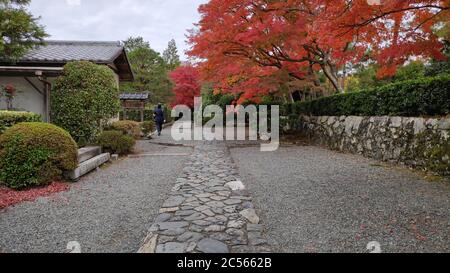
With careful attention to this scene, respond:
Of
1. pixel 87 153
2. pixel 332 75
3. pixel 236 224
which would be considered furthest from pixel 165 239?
pixel 332 75

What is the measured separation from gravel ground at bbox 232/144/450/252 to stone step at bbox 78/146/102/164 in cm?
409

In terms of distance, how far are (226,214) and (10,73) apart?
10794mm

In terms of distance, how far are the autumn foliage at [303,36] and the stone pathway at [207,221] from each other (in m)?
4.29

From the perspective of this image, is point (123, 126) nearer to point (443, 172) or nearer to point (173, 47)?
point (443, 172)

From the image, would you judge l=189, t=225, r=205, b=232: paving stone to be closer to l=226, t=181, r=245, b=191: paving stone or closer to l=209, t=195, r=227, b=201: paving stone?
l=209, t=195, r=227, b=201: paving stone

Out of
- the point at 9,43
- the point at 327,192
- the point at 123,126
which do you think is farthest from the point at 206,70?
the point at 327,192

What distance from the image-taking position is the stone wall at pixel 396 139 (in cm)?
628

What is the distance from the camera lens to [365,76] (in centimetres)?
2014

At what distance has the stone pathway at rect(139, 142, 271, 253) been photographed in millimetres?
3230

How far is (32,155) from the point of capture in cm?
549

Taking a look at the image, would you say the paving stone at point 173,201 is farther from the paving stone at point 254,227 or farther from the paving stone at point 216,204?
the paving stone at point 254,227

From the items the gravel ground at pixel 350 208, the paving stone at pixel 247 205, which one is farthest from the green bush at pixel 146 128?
the paving stone at pixel 247 205

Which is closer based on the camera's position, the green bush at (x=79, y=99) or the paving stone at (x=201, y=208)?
the paving stone at (x=201, y=208)

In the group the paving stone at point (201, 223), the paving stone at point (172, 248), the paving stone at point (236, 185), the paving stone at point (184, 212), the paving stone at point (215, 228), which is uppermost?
the paving stone at point (236, 185)
